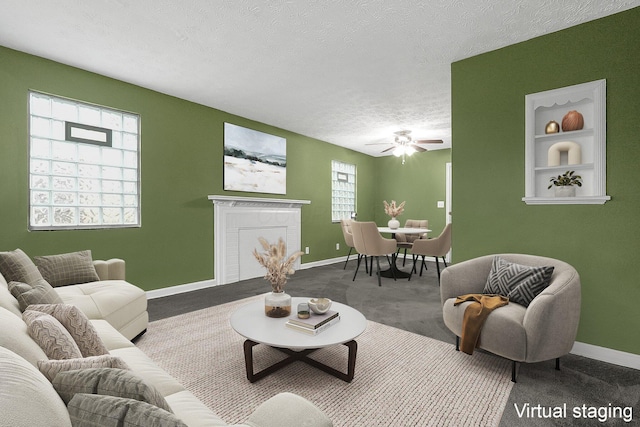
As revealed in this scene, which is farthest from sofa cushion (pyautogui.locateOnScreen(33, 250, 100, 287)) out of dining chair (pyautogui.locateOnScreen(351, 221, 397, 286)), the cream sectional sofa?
dining chair (pyautogui.locateOnScreen(351, 221, 397, 286))

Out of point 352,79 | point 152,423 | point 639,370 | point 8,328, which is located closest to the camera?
point 152,423

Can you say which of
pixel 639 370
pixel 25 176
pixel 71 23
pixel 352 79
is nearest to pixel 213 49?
pixel 71 23

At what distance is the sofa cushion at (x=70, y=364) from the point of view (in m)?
0.86

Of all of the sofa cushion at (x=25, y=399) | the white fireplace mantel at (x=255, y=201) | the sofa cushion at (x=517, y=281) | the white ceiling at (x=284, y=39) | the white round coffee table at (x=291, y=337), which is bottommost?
the white round coffee table at (x=291, y=337)

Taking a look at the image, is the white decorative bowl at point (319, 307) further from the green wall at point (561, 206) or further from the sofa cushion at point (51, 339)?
the green wall at point (561, 206)

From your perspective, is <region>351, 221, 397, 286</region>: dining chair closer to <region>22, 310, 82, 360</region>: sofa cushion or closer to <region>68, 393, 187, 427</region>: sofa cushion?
<region>22, 310, 82, 360</region>: sofa cushion

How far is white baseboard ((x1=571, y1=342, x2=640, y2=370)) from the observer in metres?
2.31

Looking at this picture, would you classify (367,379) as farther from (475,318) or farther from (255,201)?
(255,201)

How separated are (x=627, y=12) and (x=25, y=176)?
5.41m

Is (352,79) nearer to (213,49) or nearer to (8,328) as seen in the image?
(213,49)

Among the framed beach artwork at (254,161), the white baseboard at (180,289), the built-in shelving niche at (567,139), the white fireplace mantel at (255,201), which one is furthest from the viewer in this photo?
the framed beach artwork at (254,161)

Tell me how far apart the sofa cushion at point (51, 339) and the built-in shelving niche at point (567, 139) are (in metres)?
3.25

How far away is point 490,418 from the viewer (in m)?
1.70

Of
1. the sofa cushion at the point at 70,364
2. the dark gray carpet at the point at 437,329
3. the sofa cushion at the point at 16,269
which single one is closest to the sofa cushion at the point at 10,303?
the sofa cushion at the point at 16,269
